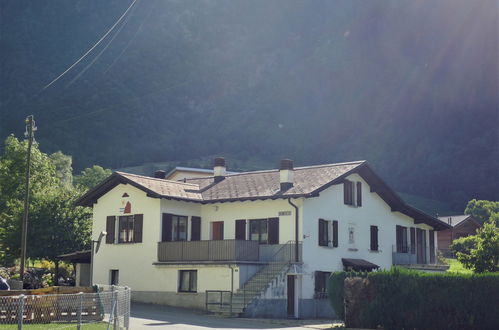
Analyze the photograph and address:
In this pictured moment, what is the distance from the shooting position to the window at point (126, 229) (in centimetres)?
3859

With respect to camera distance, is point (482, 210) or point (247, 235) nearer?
point (247, 235)

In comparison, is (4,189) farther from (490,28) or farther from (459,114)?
(490,28)

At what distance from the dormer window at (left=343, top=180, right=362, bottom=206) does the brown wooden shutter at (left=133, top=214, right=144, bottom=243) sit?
36.1 ft

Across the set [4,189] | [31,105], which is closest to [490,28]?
[31,105]

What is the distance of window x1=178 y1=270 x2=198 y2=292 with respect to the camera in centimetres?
3588

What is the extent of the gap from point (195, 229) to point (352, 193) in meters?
8.86

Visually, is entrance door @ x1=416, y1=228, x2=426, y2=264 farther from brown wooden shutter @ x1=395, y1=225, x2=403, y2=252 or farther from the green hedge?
the green hedge

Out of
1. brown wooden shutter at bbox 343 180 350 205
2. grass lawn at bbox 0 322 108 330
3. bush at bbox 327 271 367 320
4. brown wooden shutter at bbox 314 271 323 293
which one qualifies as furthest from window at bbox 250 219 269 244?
grass lawn at bbox 0 322 108 330

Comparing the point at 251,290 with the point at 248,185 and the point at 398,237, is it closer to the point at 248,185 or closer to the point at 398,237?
the point at 248,185

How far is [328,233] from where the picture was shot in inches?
1500

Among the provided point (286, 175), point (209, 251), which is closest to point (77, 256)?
point (209, 251)

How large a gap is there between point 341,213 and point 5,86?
513 ft

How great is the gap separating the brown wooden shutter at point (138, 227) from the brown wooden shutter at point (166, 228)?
4.62ft

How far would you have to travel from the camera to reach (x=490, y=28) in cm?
19250
